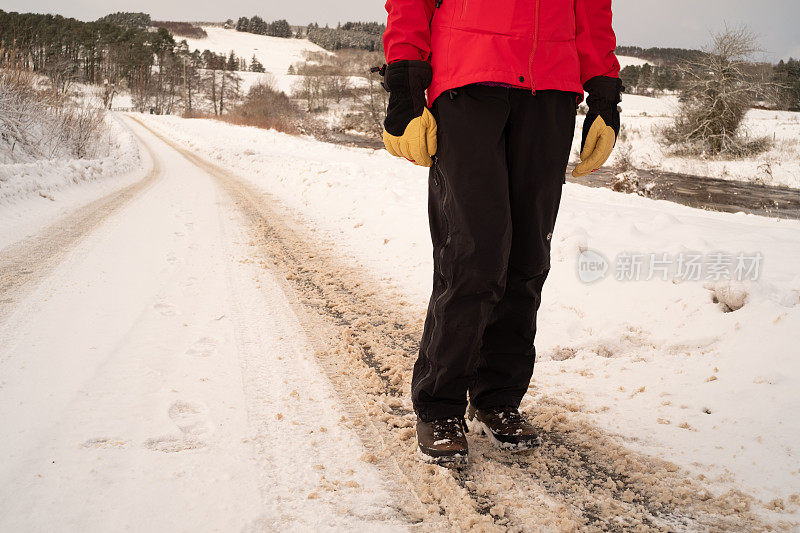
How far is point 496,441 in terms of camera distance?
1.89 meters

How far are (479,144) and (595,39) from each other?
0.76 m

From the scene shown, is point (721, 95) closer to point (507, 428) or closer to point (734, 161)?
point (734, 161)

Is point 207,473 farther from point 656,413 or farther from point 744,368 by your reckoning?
point 744,368

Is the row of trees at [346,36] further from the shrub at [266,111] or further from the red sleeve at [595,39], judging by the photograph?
the red sleeve at [595,39]

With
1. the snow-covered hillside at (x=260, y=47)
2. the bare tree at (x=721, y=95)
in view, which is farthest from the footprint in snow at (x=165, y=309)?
the snow-covered hillside at (x=260, y=47)

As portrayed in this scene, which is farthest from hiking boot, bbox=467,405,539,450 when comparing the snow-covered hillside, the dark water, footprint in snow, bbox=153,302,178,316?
the snow-covered hillside

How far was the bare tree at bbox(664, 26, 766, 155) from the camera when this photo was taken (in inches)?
815

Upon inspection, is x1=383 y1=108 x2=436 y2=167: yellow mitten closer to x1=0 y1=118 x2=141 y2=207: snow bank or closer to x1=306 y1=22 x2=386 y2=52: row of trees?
x1=0 y1=118 x2=141 y2=207: snow bank

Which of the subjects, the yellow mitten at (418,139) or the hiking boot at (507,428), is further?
the hiking boot at (507,428)

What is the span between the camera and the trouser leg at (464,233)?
163 cm

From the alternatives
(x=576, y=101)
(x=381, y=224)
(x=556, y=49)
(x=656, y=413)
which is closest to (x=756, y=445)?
(x=656, y=413)

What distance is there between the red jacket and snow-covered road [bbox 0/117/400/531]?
4.59 feet

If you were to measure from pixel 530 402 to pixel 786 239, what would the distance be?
11.6ft

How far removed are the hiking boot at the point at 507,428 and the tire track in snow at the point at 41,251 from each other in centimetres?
273
